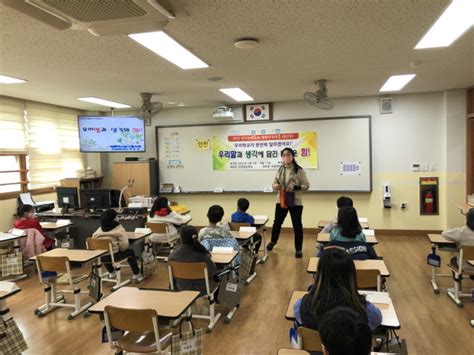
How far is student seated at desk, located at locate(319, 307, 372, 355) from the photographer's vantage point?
115cm

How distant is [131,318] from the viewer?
217 centimetres

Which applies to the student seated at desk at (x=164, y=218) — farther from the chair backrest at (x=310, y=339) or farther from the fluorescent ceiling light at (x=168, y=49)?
the chair backrest at (x=310, y=339)

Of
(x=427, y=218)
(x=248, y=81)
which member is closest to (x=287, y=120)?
(x=248, y=81)

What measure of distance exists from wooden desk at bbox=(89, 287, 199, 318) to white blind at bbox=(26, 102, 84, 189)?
499 centimetres

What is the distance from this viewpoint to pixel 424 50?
367 cm

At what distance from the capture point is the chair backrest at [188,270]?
10.2ft

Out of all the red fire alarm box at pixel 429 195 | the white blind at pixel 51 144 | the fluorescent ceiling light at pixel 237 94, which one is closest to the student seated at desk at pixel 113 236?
the fluorescent ceiling light at pixel 237 94

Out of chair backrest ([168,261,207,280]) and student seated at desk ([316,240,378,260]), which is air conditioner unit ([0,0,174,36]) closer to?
chair backrest ([168,261,207,280])

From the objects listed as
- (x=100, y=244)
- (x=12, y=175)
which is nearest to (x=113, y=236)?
(x=100, y=244)

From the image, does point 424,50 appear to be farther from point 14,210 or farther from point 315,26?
point 14,210

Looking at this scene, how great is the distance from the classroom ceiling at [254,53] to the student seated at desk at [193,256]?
5.65 feet

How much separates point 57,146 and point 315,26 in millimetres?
6063

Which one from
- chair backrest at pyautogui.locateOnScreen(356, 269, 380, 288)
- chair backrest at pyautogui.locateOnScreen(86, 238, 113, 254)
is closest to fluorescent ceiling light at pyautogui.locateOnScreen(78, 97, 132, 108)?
chair backrest at pyautogui.locateOnScreen(86, 238, 113, 254)

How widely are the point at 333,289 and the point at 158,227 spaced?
11.5 feet
